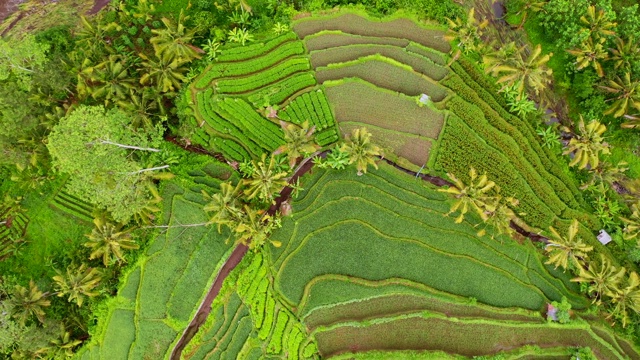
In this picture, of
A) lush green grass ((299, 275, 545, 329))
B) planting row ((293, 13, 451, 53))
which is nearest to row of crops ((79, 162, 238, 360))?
lush green grass ((299, 275, 545, 329))

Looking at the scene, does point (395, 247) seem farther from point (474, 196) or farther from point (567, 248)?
point (567, 248)

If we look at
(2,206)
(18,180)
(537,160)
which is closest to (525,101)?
(537,160)

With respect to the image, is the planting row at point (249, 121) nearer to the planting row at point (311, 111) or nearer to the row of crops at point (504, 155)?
the planting row at point (311, 111)

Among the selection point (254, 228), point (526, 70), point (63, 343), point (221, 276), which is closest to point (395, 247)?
point (254, 228)

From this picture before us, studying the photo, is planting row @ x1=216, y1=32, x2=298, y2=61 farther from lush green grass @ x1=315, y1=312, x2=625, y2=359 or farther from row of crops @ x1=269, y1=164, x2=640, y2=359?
lush green grass @ x1=315, y1=312, x2=625, y2=359

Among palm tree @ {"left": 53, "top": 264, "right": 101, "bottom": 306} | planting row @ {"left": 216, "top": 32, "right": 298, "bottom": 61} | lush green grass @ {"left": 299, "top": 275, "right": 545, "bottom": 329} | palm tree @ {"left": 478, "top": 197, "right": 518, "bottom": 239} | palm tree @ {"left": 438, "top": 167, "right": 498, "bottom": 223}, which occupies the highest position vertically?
planting row @ {"left": 216, "top": 32, "right": 298, "bottom": 61}
